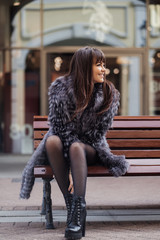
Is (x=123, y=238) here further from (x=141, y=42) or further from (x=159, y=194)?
(x=141, y=42)

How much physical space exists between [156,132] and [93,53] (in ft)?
3.93

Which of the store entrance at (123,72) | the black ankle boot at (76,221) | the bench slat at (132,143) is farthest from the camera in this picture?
the store entrance at (123,72)

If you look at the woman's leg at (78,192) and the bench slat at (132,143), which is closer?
the woman's leg at (78,192)

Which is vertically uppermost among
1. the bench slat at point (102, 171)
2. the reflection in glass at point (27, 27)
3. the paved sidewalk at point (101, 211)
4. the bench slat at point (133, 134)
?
the reflection in glass at point (27, 27)

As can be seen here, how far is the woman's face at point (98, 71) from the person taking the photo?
14.7ft

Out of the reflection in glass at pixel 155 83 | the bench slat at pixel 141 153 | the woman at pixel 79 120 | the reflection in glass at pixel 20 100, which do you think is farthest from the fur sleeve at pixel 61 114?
the reflection in glass at pixel 155 83

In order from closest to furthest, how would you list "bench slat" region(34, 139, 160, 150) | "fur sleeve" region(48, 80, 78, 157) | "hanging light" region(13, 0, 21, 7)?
"fur sleeve" region(48, 80, 78, 157) < "bench slat" region(34, 139, 160, 150) < "hanging light" region(13, 0, 21, 7)

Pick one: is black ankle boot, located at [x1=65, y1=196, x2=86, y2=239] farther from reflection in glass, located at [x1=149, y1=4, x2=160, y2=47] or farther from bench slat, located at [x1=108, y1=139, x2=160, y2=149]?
reflection in glass, located at [x1=149, y1=4, x2=160, y2=47]

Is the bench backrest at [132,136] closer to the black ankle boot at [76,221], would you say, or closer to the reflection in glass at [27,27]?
the black ankle boot at [76,221]

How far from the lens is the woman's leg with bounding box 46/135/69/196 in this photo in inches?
169

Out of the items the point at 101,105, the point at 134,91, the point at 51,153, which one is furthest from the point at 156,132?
the point at 134,91

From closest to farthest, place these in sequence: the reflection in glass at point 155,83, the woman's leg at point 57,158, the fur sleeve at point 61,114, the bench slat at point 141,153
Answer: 1. the woman's leg at point 57,158
2. the fur sleeve at point 61,114
3. the bench slat at point 141,153
4. the reflection in glass at point 155,83

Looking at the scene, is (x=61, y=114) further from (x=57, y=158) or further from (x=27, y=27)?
(x=27, y=27)

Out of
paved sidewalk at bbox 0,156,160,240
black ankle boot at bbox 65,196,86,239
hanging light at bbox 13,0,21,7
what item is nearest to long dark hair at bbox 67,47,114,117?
black ankle boot at bbox 65,196,86,239
